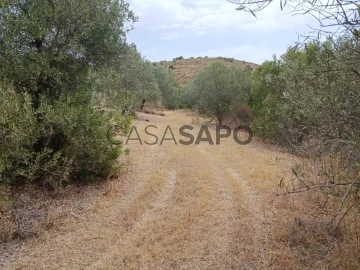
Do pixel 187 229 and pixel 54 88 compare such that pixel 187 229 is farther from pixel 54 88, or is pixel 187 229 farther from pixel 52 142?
pixel 54 88

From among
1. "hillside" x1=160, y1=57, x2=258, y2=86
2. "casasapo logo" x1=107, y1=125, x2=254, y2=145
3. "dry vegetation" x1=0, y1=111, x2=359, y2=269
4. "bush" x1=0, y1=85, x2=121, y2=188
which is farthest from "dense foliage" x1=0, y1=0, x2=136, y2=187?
"hillside" x1=160, y1=57, x2=258, y2=86

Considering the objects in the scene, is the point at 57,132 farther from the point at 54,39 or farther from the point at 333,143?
the point at 333,143

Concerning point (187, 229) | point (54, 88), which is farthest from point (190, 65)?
point (187, 229)

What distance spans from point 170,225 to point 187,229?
349 millimetres

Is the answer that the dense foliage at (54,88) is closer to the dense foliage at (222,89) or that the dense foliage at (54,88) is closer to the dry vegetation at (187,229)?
the dry vegetation at (187,229)

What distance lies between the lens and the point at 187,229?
6.11 meters

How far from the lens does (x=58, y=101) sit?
7.53 m

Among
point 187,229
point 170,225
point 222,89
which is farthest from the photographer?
point 222,89

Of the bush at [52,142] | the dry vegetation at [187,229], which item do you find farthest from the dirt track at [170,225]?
the bush at [52,142]

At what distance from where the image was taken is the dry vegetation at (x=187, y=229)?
16.6 feet

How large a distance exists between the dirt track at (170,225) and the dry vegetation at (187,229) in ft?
0.05

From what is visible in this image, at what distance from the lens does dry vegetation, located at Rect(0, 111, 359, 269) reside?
16.6 feet

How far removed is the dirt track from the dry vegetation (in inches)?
0.6

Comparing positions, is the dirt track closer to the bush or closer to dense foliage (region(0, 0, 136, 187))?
the bush
